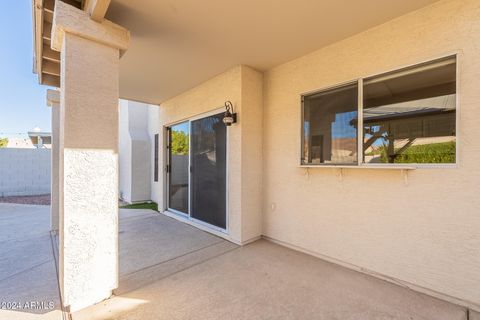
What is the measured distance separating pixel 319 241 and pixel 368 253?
64cm

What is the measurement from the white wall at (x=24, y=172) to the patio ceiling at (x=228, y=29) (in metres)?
7.09

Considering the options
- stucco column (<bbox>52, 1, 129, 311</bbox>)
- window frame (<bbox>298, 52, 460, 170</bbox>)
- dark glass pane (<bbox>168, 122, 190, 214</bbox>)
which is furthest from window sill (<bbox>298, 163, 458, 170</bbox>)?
dark glass pane (<bbox>168, 122, 190, 214</bbox>)

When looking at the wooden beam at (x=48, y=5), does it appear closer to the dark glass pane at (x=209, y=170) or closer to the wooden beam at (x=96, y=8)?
the wooden beam at (x=96, y=8)

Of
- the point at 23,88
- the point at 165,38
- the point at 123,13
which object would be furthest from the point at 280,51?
the point at 23,88

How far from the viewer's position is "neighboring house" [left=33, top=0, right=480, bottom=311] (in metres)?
2.06

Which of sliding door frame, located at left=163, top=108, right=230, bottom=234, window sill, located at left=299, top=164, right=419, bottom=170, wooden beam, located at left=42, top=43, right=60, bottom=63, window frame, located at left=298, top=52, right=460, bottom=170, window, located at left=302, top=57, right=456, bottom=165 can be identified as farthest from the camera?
sliding door frame, located at left=163, top=108, right=230, bottom=234

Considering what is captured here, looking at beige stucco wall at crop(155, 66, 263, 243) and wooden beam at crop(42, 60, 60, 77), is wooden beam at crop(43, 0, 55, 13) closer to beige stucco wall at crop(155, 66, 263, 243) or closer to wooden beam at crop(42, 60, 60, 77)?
wooden beam at crop(42, 60, 60, 77)

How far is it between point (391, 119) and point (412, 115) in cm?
20

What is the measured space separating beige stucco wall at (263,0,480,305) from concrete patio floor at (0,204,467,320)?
298 mm

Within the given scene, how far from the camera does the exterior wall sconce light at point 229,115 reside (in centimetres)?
368

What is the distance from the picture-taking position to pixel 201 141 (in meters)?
4.70

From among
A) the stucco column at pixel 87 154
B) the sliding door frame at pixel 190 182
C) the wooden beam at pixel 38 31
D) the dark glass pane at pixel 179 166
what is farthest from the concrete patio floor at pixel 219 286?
the wooden beam at pixel 38 31

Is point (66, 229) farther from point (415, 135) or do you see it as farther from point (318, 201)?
point (415, 135)

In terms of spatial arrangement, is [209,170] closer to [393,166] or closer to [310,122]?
[310,122]
